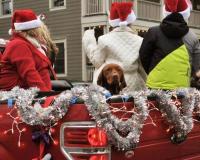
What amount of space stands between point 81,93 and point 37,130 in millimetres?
381

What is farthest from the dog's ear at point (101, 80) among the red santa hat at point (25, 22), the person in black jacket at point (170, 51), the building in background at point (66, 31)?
the building in background at point (66, 31)

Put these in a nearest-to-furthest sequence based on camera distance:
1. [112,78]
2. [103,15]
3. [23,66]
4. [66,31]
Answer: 1. [23,66]
2. [112,78]
3. [103,15]
4. [66,31]

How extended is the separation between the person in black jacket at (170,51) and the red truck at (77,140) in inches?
28.9

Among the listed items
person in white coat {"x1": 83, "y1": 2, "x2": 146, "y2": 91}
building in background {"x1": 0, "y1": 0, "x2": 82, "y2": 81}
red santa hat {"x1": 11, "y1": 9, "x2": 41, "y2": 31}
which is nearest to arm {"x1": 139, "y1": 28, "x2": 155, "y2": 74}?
person in white coat {"x1": 83, "y1": 2, "x2": 146, "y2": 91}

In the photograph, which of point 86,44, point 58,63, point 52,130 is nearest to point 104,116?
point 52,130

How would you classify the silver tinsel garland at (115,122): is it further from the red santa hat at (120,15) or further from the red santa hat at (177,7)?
the red santa hat at (120,15)

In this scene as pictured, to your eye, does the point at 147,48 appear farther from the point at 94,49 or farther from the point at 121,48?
the point at 94,49

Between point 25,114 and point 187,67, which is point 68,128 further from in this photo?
point 187,67

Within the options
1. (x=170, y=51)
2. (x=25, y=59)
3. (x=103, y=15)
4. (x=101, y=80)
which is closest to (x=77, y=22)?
(x=103, y=15)

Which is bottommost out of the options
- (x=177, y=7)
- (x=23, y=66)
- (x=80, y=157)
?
(x=80, y=157)

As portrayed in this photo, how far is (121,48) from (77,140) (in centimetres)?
165

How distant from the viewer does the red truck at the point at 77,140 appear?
3.12 meters

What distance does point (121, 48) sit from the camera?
4.61 metres

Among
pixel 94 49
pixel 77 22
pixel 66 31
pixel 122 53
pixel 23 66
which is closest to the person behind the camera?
pixel 23 66
